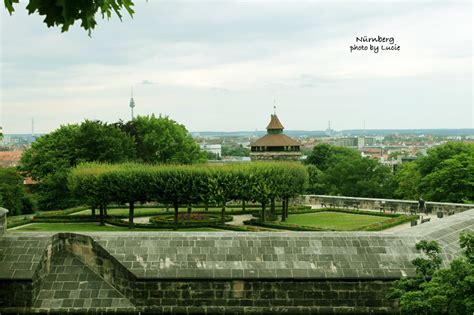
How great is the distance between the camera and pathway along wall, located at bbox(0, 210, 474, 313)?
13.1 m

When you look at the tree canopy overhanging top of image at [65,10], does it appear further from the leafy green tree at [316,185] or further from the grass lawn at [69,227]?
the leafy green tree at [316,185]

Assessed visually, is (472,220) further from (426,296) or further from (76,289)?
(76,289)

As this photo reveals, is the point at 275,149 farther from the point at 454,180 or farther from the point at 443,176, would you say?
the point at 454,180

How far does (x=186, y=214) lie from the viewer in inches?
1410

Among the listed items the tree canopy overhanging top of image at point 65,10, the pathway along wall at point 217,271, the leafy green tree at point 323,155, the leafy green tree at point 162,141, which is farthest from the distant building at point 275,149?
the tree canopy overhanging top of image at point 65,10

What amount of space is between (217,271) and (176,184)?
1790 cm

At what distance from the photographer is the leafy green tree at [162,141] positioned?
59438 millimetres

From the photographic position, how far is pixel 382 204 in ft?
122

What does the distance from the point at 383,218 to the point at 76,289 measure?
2382cm

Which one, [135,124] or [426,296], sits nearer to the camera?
[426,296]

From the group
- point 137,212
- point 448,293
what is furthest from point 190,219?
point 448,293

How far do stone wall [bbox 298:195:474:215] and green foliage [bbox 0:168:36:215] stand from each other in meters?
22.8

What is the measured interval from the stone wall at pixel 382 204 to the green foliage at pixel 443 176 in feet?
25.1

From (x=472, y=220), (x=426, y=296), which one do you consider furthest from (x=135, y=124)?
(x=426, y=296)
